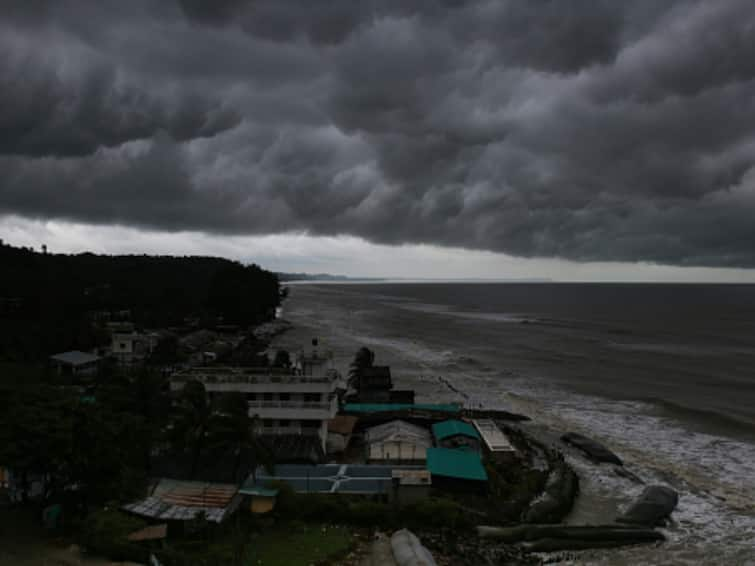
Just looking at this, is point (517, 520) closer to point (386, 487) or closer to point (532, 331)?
point (386, 487)

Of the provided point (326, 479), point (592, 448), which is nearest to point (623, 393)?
point (592, 448)

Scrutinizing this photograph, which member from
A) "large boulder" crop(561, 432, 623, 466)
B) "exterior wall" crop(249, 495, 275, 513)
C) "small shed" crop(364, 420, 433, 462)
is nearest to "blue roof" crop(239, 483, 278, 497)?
"exterior wall" crop(249, 495, 275, 513)

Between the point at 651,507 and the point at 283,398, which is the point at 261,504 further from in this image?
the point at 651,507

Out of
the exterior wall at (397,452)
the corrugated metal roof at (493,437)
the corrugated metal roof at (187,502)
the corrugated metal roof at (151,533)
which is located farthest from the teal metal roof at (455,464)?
the corrugated metal roof at (151,533)

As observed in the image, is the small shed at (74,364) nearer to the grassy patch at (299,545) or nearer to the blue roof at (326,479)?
the blue roof at (326,479)

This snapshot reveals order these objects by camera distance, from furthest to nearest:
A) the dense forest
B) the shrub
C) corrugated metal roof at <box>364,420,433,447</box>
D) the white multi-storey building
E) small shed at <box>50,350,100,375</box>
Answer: the dense forest < small shed at <box>50,350,100,375</box> < corrugated metal roof at <box>364,420,433,447</box> < the white multi-storey building < the shrub

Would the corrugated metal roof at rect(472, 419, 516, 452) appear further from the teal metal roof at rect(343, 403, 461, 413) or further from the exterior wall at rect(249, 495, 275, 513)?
the exterior wall at rect(249, 495, 275, 513)
